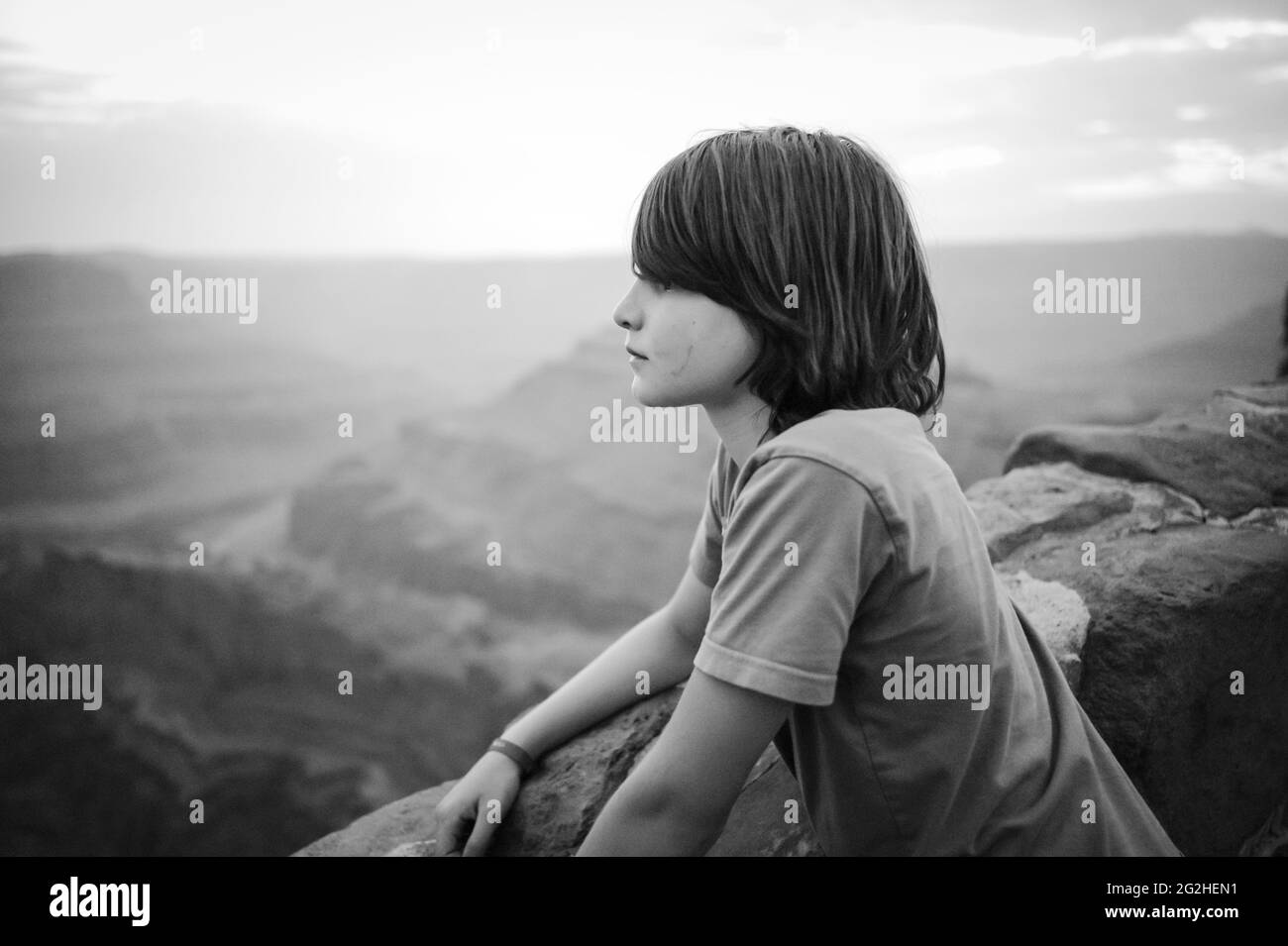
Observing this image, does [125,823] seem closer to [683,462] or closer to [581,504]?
[581,504]

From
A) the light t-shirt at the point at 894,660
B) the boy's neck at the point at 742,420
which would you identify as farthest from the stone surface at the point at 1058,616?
the boy's neck at the point at 742,420

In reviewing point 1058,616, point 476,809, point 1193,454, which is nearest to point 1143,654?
point 1058,616

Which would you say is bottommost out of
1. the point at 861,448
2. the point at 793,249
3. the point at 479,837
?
the point at 479,837

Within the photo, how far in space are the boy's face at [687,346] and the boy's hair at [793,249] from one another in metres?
0.01

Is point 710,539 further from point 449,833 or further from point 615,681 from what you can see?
point 449,833

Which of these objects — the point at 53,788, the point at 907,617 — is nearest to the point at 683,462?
Result: the point at 53,788

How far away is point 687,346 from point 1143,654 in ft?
2.54

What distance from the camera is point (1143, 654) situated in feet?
4.09

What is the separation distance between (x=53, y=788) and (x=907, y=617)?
5251 mm

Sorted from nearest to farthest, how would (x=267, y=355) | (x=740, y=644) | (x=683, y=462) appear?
(x=740, y=644) < (x=683, y=462) < (x=267, y=355)

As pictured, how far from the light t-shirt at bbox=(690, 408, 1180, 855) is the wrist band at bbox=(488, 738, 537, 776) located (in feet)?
1.35

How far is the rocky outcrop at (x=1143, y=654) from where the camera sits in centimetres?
117
